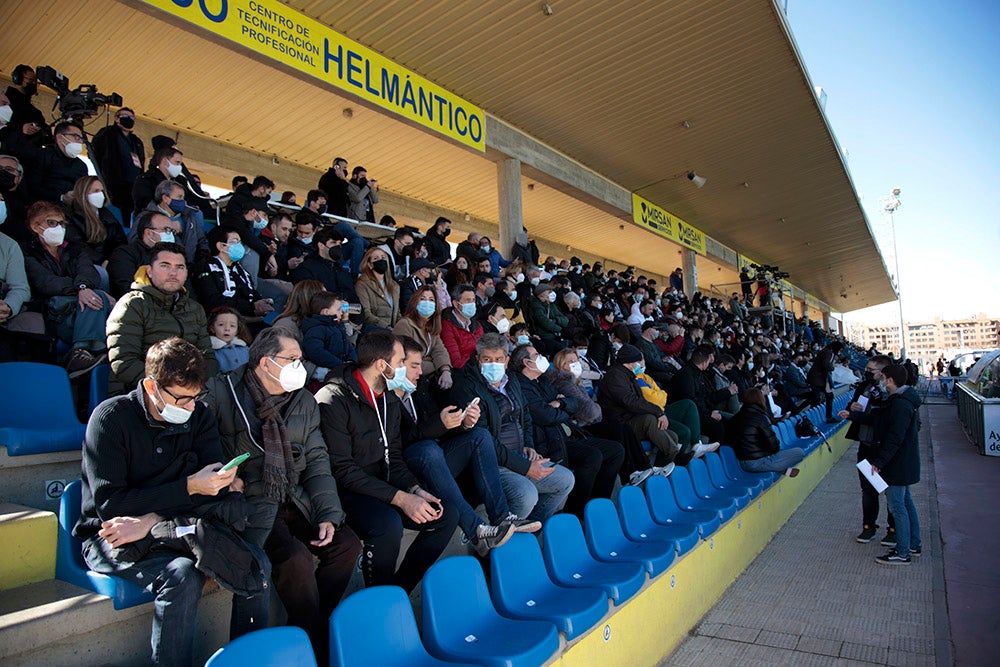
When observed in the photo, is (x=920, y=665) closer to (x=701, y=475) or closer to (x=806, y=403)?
(x=701, y=475)

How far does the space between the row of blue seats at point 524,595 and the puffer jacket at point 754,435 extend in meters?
1.98

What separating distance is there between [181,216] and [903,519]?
5.95 metres

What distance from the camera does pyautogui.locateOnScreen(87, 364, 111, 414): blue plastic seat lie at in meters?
3.13

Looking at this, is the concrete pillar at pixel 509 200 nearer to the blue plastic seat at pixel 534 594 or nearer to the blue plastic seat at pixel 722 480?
the blue plastic seat at pixel 722 480

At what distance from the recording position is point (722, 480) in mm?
5625

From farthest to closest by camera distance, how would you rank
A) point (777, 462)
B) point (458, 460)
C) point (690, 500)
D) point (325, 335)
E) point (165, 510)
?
point (777, 462)
point (690, 500)
point (325, 335)
point (458, 460)
point (165, 510)

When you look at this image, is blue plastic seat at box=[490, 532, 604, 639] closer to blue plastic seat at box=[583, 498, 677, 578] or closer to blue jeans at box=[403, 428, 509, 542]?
blue jeans at box=[403, 428, 509, 542]

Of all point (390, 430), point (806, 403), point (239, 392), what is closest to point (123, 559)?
point (239, 392)

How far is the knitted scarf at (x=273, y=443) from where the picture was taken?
246 cm

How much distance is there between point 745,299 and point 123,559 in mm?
20271

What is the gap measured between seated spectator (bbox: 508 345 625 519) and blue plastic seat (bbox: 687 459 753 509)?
0.95 m

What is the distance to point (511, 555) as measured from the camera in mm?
2820

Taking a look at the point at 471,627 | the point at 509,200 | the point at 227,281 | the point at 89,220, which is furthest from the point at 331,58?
the point at 471,627

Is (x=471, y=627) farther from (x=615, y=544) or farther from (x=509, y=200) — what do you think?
(x=509, y=200)
